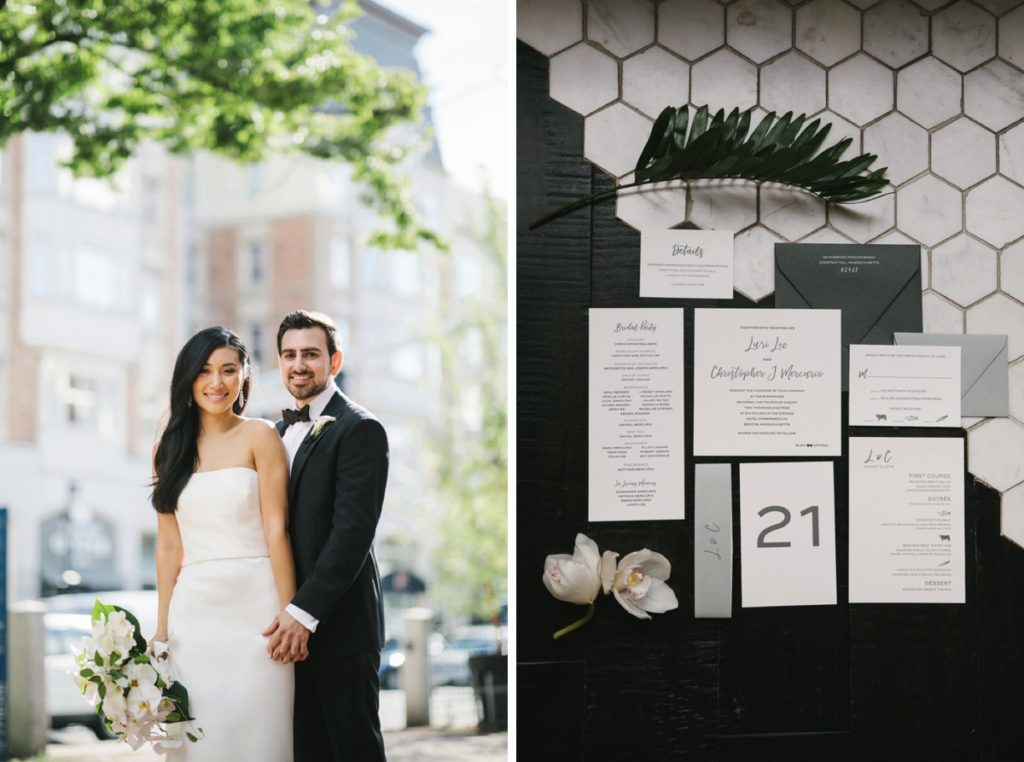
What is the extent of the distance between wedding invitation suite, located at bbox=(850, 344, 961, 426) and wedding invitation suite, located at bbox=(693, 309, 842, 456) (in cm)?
5

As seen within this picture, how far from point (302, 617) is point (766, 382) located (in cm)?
98

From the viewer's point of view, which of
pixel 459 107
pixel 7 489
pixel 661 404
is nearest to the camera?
pixel 661 404

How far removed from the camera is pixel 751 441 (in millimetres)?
2285

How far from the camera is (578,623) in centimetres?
220

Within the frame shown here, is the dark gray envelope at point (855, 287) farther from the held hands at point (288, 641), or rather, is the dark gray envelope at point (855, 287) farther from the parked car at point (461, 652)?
the parked car at point (461, 652)

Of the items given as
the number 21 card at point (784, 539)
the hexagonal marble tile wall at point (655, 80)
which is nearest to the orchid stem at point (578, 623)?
the number 21 card at point (784, 539)

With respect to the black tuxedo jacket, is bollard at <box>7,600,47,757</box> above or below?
below

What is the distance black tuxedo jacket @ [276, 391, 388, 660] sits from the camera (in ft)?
7.06

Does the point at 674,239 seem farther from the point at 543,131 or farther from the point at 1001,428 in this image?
the point at 1001,428

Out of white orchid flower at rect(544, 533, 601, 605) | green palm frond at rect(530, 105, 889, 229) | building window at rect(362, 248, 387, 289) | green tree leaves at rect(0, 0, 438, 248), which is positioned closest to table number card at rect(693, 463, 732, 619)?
white orchid flower at rect(544, 533, 601, 605)

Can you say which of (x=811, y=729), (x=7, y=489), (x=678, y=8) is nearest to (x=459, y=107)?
(x=678, y=8)

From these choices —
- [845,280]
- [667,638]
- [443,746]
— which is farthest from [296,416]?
[443,746]

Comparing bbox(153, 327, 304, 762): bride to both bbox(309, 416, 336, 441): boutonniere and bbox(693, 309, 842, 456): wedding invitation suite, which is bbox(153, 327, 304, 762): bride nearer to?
bbox(309, 416, 336, 441): boutonniere

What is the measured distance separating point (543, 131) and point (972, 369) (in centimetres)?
97
